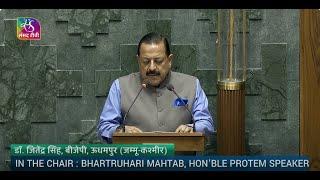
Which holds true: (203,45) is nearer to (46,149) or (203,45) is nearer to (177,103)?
(177,103)

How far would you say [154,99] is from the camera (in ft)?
13.3

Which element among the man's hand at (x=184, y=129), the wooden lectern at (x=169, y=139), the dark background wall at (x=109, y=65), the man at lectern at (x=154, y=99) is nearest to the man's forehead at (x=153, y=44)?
the man at lectern at (x=154, y=99)

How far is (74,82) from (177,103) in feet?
2.87

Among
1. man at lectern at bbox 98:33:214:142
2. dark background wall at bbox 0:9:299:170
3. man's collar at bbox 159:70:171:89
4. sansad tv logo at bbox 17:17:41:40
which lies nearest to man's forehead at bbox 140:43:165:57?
man at lectern at bbox 98:33:214:142

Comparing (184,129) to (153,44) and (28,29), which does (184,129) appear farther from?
(28,29)

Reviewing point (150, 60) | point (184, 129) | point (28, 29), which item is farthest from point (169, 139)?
point (28, 29)

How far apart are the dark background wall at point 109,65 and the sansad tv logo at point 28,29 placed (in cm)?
3

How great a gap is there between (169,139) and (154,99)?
0.71 metres

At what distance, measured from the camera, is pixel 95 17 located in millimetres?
4543

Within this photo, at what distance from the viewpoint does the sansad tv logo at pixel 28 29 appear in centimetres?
452

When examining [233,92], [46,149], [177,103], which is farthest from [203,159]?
[233,92]

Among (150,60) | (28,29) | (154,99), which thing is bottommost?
(154,99)

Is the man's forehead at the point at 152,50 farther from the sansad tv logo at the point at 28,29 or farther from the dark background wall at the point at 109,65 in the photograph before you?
the sansad tv logo at the point at 28,29

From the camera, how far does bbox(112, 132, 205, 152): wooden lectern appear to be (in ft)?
10.9
